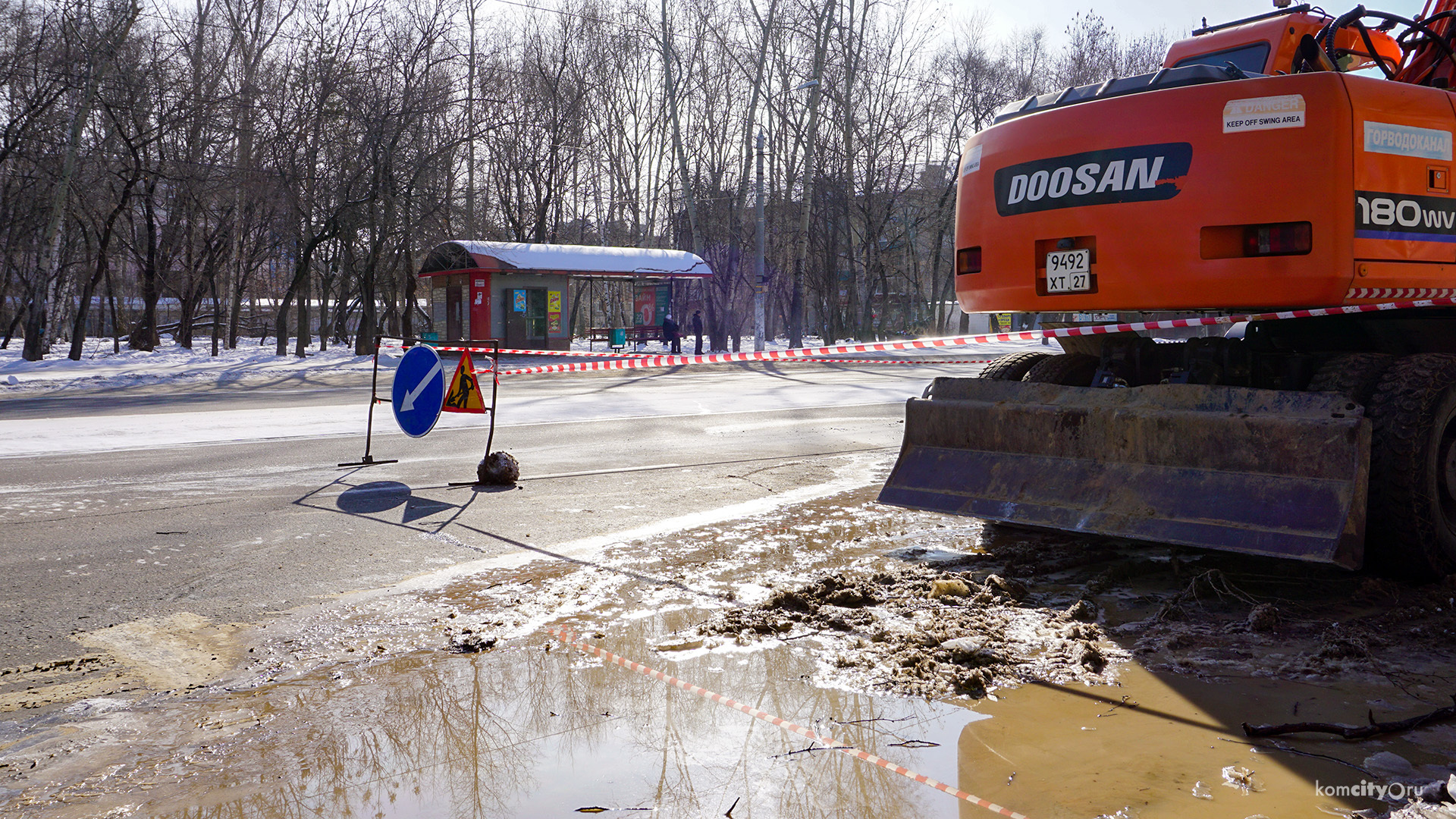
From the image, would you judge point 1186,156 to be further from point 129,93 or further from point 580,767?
point 129,93

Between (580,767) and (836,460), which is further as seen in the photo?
(836,460)

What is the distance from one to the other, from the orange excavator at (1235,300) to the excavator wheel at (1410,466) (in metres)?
0.01

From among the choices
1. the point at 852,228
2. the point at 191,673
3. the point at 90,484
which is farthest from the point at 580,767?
the point at 852,228

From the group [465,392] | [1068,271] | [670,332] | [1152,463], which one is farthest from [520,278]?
[1152,463]

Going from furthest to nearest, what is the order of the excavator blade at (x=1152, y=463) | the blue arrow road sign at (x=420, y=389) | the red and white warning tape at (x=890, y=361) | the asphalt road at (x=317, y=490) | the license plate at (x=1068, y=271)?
the red and white warning tape at (x=890, y=361) → the blue arrow road sign at (x=420, y=389) → the license plate at (x=1068, y=271) → the asphalt road at (x=317, y=490) → the excavator blade at (x=1152, y=463)

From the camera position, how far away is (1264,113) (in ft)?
16.5

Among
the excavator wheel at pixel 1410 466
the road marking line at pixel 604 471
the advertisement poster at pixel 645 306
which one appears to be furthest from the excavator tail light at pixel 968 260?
the advertisement poster at pixel 645 306

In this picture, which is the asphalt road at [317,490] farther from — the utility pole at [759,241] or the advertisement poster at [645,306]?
the advertisement poster at [645,306]

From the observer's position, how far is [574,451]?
33.9ft

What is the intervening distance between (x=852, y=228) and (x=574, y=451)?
34.3 m

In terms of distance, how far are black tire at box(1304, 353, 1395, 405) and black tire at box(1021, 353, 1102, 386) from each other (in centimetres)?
158

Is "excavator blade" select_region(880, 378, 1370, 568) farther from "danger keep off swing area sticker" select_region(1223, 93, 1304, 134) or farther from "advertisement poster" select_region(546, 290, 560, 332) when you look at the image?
"advertisement poster" select_region(546, 290, 560, 332)

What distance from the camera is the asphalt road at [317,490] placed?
208 inches

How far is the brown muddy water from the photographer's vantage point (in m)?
3.05
